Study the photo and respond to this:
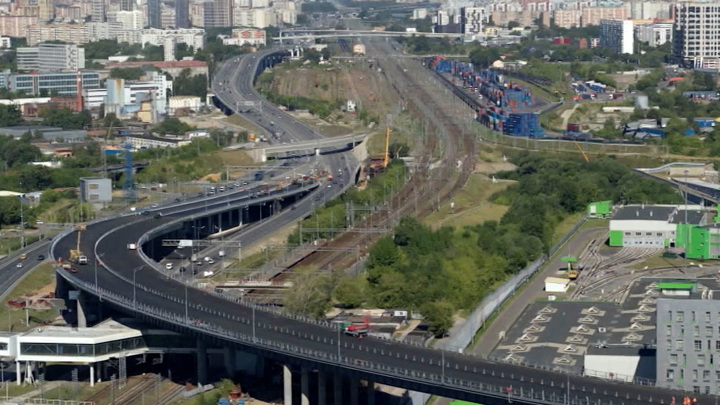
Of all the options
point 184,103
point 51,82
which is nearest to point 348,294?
point 184,103

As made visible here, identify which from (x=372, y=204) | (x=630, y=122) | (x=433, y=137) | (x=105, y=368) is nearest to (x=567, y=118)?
(x=630, y=122)

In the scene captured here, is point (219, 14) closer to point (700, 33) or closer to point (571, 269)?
point (700, 33)

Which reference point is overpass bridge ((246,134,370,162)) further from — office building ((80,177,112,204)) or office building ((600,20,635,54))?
office building ((600,20,635,54))

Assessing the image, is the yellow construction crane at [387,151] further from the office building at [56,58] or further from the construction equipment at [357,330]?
the office building at [56,58]

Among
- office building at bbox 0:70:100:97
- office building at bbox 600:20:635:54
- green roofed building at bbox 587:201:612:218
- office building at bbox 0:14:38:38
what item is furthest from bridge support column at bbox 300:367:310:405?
office building at bbox 0:14:38:38

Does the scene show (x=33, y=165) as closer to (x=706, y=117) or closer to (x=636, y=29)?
(x=706, y=117)
